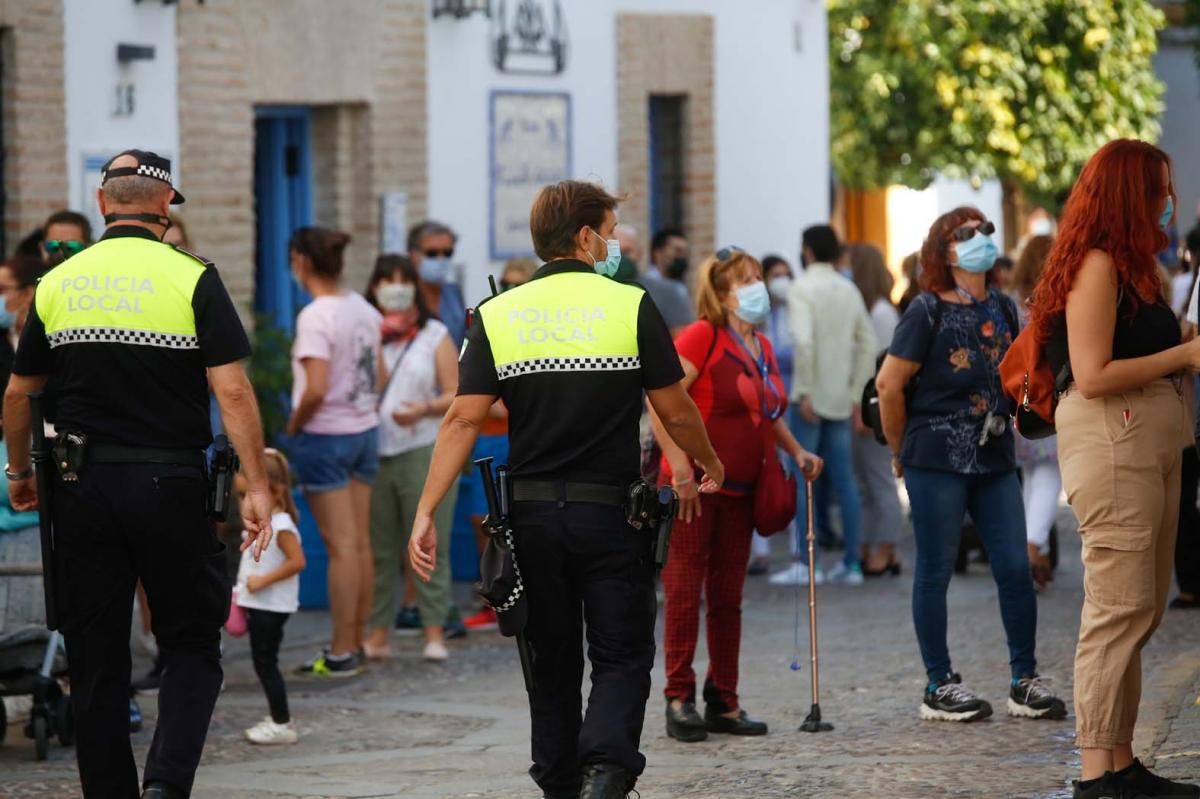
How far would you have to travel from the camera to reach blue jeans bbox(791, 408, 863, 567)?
13262 mm

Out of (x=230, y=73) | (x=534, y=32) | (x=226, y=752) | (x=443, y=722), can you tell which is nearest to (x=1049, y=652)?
(x=443, y=722)

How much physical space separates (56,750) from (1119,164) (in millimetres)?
4488

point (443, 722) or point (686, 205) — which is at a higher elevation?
point (686, 205)

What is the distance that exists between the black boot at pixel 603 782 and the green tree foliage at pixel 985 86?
782 inches

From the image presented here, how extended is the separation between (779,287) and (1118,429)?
8.43 meters

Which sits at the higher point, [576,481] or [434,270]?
[434,270]

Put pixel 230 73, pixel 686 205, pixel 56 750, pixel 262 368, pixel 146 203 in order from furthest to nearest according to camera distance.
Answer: pixel 686 205 < pixel 230 73 < pixel 262 368 < pixel 56 750 < pixel 146 203

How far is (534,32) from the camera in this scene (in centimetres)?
1709

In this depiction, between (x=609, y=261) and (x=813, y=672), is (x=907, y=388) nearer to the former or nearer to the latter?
(x=813, y=672)

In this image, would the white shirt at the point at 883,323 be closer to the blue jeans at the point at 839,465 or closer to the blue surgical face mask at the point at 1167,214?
the blue jeans at the point at 839,465

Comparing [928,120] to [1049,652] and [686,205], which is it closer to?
[686,205]

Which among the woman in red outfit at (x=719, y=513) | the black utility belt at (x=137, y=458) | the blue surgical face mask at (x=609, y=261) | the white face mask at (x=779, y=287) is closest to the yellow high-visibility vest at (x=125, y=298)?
the black utility belt at (x=137, y=458)

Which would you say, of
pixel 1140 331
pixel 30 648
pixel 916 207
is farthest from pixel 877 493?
pixel 916 207

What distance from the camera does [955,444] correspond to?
8469 millimetres
